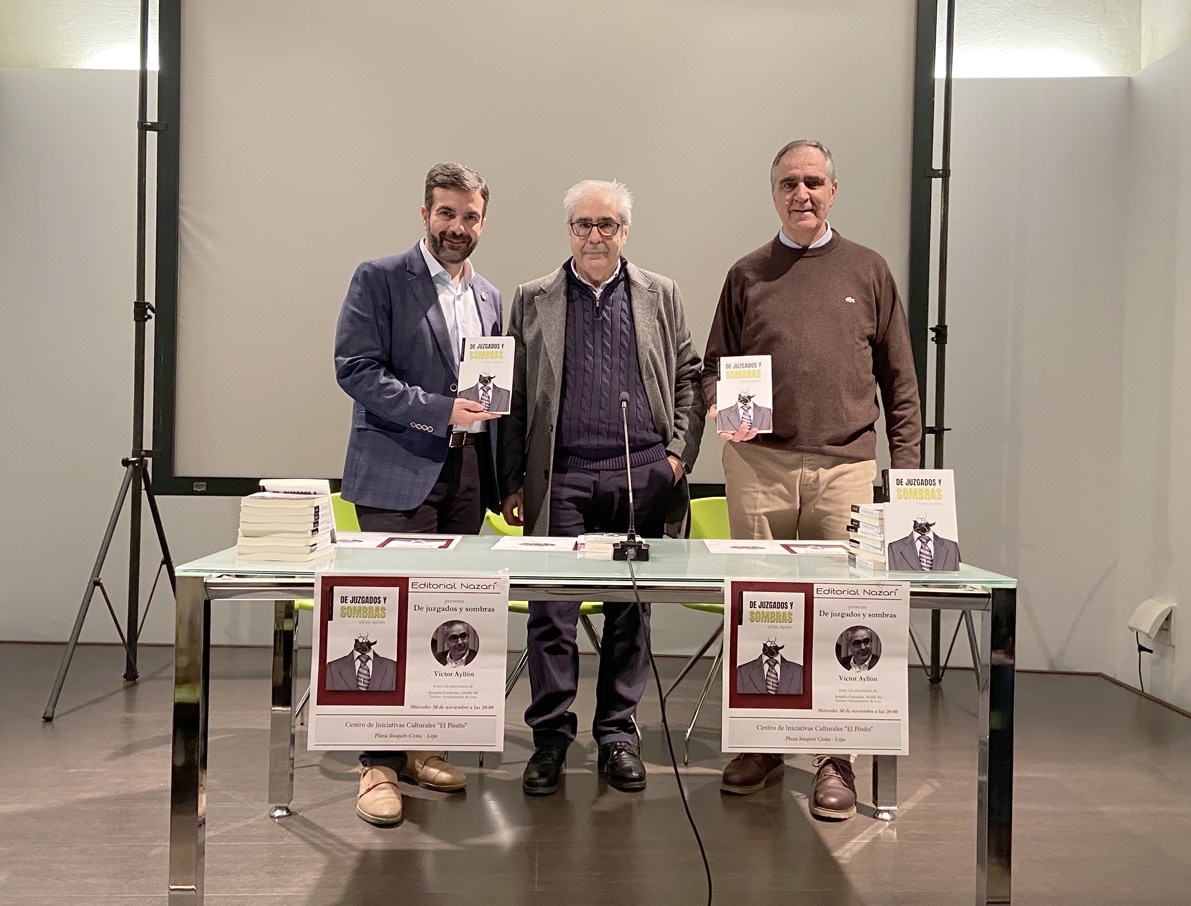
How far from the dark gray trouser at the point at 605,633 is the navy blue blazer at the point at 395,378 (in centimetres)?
33

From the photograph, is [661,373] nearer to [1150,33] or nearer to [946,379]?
[946,379]

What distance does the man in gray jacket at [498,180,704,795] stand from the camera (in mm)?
2855

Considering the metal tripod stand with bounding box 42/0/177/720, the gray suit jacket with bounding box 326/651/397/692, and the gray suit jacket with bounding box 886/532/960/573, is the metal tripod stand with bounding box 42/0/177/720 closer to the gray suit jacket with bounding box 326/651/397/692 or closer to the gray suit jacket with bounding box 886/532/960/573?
the gray suit jacket with bounding box 326/651/397/692

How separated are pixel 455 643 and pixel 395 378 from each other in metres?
1.15

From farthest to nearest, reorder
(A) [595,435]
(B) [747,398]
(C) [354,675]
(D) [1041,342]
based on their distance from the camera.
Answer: (D) [1041,342]
(A) [595,435]
(B) [747,398]
(C) [354,675]

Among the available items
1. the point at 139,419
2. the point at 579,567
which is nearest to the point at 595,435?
the point at 579,567

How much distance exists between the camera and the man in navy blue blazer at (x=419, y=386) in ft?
9.17

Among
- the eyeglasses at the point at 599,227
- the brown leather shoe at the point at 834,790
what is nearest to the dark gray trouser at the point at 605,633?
the brown leather shoe at the point at 834,790

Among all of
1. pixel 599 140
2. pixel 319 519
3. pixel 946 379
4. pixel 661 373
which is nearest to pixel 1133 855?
pixel 661 373

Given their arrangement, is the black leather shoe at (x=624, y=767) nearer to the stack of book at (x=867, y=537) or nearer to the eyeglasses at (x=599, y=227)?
the stack of book at (x=867, y=537)

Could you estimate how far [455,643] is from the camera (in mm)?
1901

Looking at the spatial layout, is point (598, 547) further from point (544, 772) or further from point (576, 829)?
point (544, 772)

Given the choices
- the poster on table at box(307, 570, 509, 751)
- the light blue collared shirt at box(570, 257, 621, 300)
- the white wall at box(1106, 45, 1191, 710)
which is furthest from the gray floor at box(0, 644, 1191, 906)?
the light blue collared shirt at box(570, 257, 621, 300)

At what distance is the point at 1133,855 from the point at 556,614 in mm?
1629
